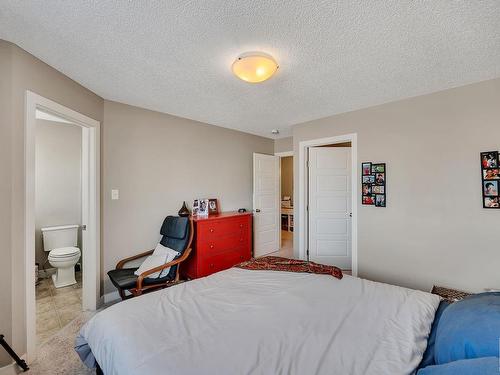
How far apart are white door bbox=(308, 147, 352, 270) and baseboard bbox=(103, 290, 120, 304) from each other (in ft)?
9.01

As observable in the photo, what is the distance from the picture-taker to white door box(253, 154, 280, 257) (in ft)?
14.8

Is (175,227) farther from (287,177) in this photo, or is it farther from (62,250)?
(287,177)

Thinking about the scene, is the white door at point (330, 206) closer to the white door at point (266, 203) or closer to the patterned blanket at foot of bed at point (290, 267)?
the white door at point (266, 203)

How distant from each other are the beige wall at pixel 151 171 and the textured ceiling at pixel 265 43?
49 centimetres

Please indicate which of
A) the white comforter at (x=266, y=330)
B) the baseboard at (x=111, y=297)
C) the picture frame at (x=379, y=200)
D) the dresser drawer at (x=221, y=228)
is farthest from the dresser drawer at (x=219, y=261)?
the picture frame at (x=379, y=200)

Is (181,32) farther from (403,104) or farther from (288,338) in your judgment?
(403,104)

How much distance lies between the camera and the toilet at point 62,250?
321cm

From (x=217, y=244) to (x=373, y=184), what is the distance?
224 centimetres

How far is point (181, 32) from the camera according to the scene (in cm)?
159

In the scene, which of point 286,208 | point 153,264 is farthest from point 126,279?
point 286,208

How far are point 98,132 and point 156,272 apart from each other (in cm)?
170

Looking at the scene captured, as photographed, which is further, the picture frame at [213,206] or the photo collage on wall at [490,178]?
the picture frame at [213,206]

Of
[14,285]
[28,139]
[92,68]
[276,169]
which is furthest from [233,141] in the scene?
[14,285]

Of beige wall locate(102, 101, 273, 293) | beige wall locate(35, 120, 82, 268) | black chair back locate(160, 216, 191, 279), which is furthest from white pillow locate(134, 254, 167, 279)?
beige wall locate(35, 120, 82, 268)
